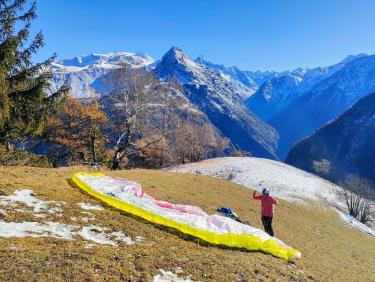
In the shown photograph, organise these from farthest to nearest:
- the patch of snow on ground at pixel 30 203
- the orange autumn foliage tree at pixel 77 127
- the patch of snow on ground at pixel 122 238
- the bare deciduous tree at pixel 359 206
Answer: the orange autumn foliage tree at pixel 77 127, the bare deciduous tree at pixel 359 206, the patch of snow on ground at pixel 30 203, the patch of snow on ground at pixel 122 238

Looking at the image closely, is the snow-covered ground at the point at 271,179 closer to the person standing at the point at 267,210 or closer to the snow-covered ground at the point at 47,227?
the person standing at the point at 267,210

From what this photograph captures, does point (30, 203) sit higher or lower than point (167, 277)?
higher

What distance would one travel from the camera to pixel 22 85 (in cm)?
2783

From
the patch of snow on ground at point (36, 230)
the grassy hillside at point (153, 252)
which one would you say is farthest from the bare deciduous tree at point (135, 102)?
the patch of snow on ground at point (36, 230)

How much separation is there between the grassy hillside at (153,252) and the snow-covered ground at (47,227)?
32cm

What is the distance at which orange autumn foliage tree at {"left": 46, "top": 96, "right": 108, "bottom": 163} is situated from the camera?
56438 millimetres

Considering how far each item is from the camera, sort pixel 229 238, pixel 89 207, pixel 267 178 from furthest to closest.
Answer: pixel 267 178
pixel 89 207
pixel 229 238

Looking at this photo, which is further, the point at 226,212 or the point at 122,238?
the point at 226,212

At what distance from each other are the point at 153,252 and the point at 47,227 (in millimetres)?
3891

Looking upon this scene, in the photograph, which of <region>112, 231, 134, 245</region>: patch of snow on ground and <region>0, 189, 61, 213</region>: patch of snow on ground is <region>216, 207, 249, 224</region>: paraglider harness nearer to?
<region>112, 231, 134, 245</region>: patch of snow on ground

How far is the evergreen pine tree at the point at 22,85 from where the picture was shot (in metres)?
24.6

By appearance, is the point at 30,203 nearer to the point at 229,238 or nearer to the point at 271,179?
the point at 229,238

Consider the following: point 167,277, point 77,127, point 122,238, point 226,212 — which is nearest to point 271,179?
point 77,127

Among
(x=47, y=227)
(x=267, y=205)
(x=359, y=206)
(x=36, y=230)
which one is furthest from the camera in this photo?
(x=359, y=206)
